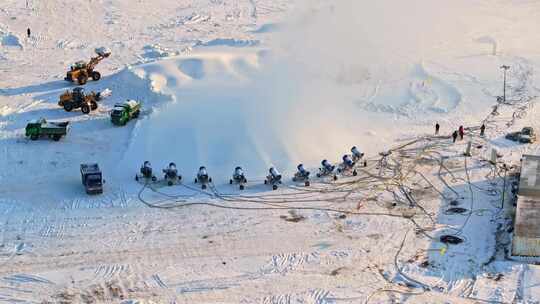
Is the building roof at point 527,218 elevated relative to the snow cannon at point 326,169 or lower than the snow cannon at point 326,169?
lower

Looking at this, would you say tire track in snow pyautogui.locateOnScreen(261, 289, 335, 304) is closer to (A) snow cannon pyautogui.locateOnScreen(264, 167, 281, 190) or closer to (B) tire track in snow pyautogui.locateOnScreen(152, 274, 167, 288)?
(B) tire track in snow pyautogui.locateOnScreen(152, 274, 167, 288)

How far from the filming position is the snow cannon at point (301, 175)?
102 feet

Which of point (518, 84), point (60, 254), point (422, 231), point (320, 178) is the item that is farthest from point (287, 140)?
point (518, 84)

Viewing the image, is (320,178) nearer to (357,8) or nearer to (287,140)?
(287,140)

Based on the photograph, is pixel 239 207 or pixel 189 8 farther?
pixel 189 8

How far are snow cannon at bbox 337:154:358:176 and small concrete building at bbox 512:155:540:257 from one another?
19.1ft

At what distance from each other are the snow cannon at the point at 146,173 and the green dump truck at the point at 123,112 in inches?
207

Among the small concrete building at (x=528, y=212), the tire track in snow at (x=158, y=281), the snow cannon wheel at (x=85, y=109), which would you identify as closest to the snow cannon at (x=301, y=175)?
the small concrete building at (x=528, y=212)

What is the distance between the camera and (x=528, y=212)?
28031mm

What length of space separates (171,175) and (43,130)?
685 cm

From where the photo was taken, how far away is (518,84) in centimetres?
4081

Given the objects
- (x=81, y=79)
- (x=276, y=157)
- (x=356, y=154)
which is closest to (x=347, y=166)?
(x=356, y=154)

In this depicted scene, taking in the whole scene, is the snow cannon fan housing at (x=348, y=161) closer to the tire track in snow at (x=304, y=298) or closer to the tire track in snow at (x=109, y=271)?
the tire track in snow at (x=304, y=298)

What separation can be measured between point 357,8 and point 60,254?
81.1ft
